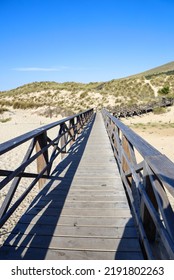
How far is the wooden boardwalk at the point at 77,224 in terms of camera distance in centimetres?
238

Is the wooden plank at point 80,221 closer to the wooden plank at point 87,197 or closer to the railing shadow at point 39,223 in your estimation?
the railing shadow at point 39,223

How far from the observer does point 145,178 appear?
90.1 inches

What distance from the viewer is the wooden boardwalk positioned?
2.38m

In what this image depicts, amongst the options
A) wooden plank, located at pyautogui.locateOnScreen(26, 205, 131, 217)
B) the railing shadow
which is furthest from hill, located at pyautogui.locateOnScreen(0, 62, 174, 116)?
wooden plank, located at pyautogui.locateOnScreen(26, 205, 131, 217)

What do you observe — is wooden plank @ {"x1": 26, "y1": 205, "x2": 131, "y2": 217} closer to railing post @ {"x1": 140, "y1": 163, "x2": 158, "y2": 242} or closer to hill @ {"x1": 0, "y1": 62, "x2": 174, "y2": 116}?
railing post @ {"x1": 140, "y1": 163, "x2": 158, "y2": 242}

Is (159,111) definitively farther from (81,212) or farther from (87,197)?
(81,212)

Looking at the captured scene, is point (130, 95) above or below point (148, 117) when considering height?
above

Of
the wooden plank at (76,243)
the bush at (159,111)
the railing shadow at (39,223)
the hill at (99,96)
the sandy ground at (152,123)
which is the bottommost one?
the sandy ground at (152,123)

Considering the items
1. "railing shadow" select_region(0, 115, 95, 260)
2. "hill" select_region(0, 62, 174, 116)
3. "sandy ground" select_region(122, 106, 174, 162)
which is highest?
"hill" select_region(0, 62, 174, 116)

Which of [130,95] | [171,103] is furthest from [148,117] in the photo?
[130,95]

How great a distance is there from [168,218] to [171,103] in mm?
32611

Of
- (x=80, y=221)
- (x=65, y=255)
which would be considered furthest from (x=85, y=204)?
(x=65, y=255)

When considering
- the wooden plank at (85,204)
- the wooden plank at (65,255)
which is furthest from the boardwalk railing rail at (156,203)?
the wooden plank at (85,204)
